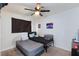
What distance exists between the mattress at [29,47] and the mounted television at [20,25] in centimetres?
18

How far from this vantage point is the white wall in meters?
1.26

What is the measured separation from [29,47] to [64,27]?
632mm

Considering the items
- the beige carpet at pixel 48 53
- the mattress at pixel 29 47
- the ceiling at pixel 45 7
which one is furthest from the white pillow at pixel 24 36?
the ceiling at pixel 45 7

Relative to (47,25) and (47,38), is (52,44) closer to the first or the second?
(47,38)

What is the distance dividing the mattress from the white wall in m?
0.21

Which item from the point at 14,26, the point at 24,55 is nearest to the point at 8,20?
the point at 14,26

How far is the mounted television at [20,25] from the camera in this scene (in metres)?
1.31

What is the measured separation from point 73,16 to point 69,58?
0.61m

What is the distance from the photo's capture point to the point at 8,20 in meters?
1.27

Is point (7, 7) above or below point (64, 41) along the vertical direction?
above

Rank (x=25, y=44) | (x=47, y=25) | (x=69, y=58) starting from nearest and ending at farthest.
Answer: (x=69, y=58), (x=25, y=44), (x=47, y=25)

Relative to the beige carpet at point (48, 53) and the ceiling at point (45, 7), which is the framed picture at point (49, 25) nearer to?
the ceiling at point (45, 7)

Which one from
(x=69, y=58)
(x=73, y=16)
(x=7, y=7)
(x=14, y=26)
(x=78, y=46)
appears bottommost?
(x=69, y=58)

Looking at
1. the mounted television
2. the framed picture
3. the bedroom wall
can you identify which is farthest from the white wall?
the bedroom wall
